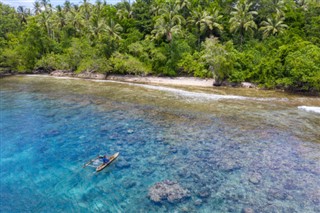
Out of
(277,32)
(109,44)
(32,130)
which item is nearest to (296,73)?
(277,32)

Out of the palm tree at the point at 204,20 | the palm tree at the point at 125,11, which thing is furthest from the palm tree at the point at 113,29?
the palm tree at the point at 204,20

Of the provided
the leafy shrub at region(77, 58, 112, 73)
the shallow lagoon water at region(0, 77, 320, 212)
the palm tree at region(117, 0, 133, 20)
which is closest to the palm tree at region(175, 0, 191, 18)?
the palm tree at region(117, 0, 133, 20)

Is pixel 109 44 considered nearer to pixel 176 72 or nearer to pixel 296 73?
pixel 176 72

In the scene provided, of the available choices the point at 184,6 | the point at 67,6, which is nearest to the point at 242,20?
the point at 184,6

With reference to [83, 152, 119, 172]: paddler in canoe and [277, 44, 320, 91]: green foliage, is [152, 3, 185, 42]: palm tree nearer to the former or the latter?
[277, 44, 320, 91]: green foliage

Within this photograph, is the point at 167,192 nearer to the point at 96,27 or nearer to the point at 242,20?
the point at 242,20

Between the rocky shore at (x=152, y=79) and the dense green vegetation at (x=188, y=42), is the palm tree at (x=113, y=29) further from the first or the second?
the rocky shore at (x=152, y=79)
